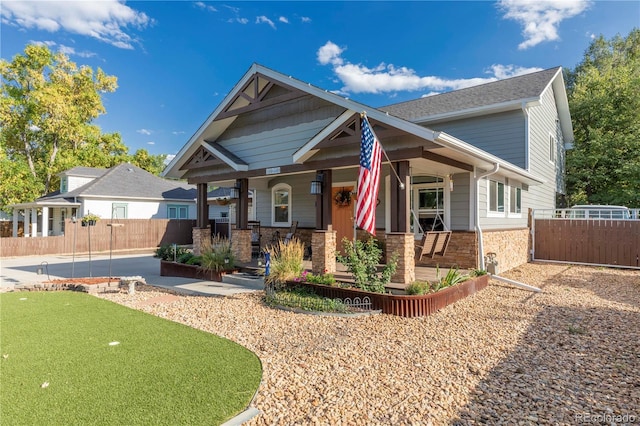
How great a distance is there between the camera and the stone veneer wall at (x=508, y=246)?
9602mm

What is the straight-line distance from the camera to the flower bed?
5.83 m

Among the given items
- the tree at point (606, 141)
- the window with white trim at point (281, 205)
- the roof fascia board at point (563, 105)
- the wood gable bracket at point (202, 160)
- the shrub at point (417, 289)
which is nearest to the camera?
the shrub at point (417, 289)

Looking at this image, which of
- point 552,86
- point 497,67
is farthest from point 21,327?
point 497,67

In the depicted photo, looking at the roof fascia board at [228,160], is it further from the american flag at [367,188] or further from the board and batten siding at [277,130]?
the american flag at [367,188]

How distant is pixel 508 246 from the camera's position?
35.8 feet

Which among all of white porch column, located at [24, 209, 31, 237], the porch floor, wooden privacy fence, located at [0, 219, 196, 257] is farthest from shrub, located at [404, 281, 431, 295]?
white porch column, located at [24, 209, 31, 237]

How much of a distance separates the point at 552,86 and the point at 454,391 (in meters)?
15.9

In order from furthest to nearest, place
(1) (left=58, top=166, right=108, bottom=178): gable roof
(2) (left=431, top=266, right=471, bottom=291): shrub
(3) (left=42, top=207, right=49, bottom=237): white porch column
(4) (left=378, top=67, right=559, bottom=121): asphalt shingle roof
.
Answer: (1) (left=58, top=166, right=108, bottom=178): gable roof < (3) (left=42, top=207, right=49, bottom=237): white porch column < (4) (left=378, top=67, right=559, bottom=121): asphalt shingle roof < (2) (left=431, top=266, right=471, bottom=291): shrub

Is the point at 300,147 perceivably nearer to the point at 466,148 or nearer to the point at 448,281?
the point at 466,148

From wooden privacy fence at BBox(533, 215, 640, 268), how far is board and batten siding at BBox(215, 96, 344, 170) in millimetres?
9482

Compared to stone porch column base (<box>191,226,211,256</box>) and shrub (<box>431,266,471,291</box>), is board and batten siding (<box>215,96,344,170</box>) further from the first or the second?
shrub (<box>431,266,471,291</box>)

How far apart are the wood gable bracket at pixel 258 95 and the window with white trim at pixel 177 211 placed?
16.4 meters

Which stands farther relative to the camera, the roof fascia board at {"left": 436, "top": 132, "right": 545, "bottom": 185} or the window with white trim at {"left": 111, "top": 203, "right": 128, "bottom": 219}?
the window with white trim at {"left": 111, "top": 203, "right": 128, "bottom": 219}

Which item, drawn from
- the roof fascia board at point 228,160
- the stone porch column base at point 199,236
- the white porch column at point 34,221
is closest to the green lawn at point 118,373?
the roof fascia board at point 228,160
